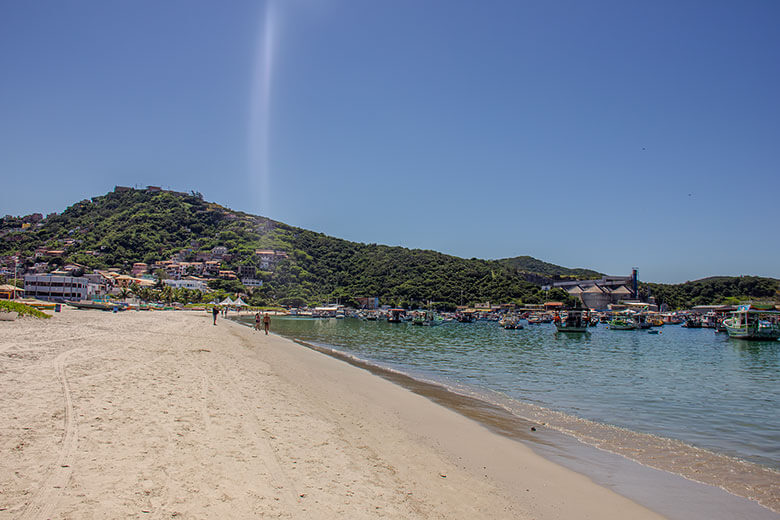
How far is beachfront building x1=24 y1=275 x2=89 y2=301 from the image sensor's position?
81.2 meters

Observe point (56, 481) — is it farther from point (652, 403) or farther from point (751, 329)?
point (751, 329)

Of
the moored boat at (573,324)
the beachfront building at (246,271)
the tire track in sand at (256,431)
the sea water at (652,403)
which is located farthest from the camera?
the beachfront building at (246,271)

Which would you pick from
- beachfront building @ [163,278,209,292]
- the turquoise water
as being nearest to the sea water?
the turquoise water

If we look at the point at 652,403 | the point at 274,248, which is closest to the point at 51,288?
the point at 274,248

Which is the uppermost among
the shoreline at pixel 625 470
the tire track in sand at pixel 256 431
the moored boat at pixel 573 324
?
the tire track in sand at pixel 256 431

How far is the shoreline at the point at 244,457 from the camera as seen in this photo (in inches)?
173

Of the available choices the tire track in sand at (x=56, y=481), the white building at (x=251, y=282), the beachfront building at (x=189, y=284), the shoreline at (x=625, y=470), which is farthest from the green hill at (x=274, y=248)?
the tire track in sand at (x=56, y=481)

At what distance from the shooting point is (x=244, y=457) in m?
5.83

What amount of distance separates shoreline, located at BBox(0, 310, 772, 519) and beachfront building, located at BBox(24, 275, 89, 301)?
88.3 meters

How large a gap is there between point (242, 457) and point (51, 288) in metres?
98.3

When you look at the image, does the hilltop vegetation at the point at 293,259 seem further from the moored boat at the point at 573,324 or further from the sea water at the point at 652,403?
the sea water at the point at 652,403

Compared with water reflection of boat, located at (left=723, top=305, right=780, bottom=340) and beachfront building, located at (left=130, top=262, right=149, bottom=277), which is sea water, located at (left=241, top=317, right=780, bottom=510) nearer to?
water reflection of boat, located at (left=723, top=305, right=780, bottom=340)

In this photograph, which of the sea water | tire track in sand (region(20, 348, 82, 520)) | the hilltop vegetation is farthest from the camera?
the hilltop vegetation

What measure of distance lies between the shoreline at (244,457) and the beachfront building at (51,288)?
88.3 meters
